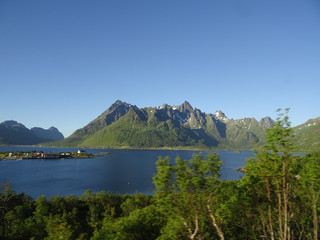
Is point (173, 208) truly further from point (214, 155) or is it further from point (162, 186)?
point (214, 155)

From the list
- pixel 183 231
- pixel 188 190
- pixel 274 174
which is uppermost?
pixel 274 174

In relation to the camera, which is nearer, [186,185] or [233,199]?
[186,185]

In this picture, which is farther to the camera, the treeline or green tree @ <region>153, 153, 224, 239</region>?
green tree @ <region>153, 153, 224, 239</region>

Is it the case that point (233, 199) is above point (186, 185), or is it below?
below

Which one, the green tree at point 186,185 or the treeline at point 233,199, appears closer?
the treeline at point 233,199

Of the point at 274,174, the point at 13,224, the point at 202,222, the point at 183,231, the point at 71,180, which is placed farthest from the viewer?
the point at 71,180

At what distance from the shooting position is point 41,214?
56312 mm

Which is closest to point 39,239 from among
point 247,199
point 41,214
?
point 41,214

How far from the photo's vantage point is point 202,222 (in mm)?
15367

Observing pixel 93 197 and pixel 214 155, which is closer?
pixel 214 155

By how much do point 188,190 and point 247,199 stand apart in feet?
23.2

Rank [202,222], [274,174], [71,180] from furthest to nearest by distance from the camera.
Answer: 1. [71,180]
2. [202,222]
3. [274,174]

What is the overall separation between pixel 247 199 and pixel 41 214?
5785 centimetres

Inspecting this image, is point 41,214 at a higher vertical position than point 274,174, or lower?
lower
